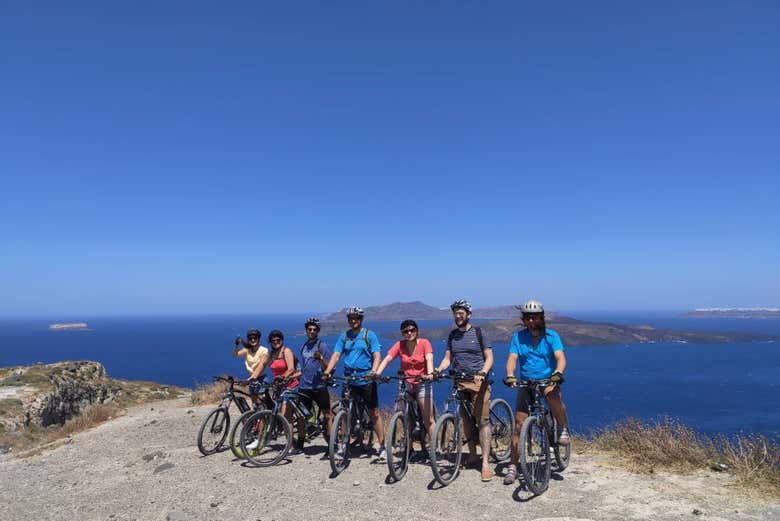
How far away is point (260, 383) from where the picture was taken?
303 inches

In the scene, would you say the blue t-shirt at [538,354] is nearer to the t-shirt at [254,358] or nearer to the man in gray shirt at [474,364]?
the man in gray shirt at [474,364]

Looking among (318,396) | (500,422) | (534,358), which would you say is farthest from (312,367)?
(534,358)

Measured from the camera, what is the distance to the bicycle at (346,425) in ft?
21.8

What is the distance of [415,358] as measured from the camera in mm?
6789

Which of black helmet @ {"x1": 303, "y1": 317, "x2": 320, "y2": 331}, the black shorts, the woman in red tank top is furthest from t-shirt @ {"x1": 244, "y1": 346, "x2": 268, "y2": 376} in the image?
black helmet @ {"x1": 303, "y1": 317, "x2": 320, "y2": 331}

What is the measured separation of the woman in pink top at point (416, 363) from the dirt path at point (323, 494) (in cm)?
97

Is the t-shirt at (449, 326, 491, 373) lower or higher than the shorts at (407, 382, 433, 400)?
higher

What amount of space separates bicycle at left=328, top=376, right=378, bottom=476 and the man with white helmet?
6.63ft

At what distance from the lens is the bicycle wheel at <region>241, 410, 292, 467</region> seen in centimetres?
708

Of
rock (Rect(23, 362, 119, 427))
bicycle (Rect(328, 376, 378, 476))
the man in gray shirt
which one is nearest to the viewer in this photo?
the man in gray shirt

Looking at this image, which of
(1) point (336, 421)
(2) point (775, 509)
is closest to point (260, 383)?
(1) point (336, 421)

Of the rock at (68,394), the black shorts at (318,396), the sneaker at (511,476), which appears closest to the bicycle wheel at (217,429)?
the black shorts at (318,396)

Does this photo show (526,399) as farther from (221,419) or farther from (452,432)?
(221,419)

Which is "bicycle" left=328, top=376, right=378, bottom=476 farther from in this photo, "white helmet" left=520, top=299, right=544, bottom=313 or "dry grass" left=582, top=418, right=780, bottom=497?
"dry grass" left=582, top=418, right=780, bottom=497
